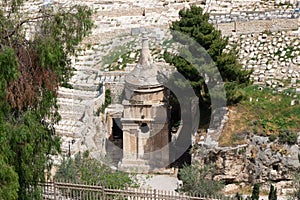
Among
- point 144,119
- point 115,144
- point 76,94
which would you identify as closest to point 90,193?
point 144,119

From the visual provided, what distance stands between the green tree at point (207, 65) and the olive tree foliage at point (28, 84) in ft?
27.8

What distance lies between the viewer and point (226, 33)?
28.6m

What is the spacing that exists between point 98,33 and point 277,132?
1201cm

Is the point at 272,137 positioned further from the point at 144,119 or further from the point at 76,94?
the point at 76,94

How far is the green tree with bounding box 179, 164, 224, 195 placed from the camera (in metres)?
19.8

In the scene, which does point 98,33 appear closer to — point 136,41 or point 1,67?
point 136,41

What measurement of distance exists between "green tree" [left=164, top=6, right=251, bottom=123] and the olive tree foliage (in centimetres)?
847

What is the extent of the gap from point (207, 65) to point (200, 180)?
4549mm

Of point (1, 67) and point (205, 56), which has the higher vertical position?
point (1, 67)

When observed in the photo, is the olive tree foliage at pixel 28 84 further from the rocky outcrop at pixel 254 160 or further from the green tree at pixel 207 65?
the green tree at pixel 207 65

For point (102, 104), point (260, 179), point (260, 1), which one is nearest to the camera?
point (260, 179)

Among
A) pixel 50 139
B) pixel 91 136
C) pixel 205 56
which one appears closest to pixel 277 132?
pixel 205 56

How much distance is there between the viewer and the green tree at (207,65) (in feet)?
76.3

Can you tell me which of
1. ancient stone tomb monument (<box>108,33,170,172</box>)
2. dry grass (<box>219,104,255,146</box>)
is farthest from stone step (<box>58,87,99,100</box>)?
dry grass (<box>219,104,255,146</box>)
